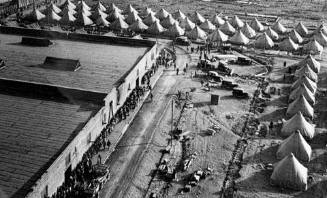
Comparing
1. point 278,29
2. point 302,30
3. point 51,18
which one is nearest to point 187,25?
point 278,29

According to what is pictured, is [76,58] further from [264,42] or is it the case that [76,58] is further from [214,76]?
[264,42]

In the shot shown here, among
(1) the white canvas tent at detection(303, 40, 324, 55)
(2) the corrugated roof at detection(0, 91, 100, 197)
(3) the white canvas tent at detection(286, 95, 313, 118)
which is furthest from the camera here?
(1) the white canvas tent at detection(303, 40, 324, 55)

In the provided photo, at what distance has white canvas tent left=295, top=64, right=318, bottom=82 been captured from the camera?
49.6 m

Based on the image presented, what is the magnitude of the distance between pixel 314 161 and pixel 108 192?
55.1 ft

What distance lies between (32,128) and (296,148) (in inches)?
811

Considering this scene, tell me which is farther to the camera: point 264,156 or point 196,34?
point 196,34

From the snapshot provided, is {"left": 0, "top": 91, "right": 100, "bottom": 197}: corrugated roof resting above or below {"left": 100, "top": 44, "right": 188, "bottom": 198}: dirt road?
above

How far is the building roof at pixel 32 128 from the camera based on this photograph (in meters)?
27.0

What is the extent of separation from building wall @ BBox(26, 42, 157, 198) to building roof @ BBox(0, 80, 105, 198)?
64 cm

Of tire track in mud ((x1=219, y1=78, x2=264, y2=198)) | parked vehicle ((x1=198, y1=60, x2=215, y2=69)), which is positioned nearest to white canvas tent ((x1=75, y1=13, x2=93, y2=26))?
parked vehicle ((x1=198, y1=60, x2=215, y2=69))

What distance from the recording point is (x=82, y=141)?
32219mm

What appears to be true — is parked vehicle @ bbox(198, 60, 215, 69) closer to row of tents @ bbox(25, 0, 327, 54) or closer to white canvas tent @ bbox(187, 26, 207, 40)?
row of tents @ bbox(25, 0, 327, 54)

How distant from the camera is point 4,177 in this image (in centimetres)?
2641

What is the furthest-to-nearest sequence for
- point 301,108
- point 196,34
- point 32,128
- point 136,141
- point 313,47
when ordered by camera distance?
point 196,34, point 313,47, point 301,108, point 136,141, point 32,128
